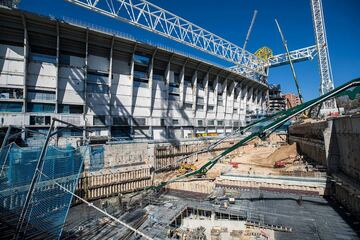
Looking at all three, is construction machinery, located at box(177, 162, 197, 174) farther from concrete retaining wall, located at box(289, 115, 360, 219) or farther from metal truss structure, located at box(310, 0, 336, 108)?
metal truss structure, located at box(310, 0, 336, 108)

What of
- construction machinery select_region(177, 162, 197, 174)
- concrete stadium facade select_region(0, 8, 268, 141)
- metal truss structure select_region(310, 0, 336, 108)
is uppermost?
metal truss structure select_region(310, 0, 336, 108)

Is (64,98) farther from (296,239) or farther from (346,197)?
(346,197)

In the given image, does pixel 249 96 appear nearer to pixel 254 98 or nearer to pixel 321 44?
pixel 254 98

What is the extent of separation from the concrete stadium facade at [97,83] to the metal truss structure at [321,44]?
3093 centimetres

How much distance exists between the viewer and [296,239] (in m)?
10.0

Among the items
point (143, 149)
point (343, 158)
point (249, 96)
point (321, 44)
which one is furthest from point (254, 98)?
point (343, 158)

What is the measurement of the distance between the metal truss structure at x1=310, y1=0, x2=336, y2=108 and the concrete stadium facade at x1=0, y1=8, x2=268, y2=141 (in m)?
30.9

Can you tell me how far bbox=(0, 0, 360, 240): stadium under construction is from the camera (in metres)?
11.2

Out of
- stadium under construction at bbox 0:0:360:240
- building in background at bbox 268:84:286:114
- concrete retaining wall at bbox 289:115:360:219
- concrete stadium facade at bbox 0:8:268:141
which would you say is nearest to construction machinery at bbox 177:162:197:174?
stadium under construction at bbox 0:0:360:240

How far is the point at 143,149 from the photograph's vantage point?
27.4 m

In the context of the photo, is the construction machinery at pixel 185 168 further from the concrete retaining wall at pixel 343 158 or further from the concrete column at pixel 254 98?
the concrete column at pixel 254 98

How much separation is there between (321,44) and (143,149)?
59.3 m

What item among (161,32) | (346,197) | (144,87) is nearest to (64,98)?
(144,87)

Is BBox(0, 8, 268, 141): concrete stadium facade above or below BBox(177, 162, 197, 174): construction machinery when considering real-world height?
above
